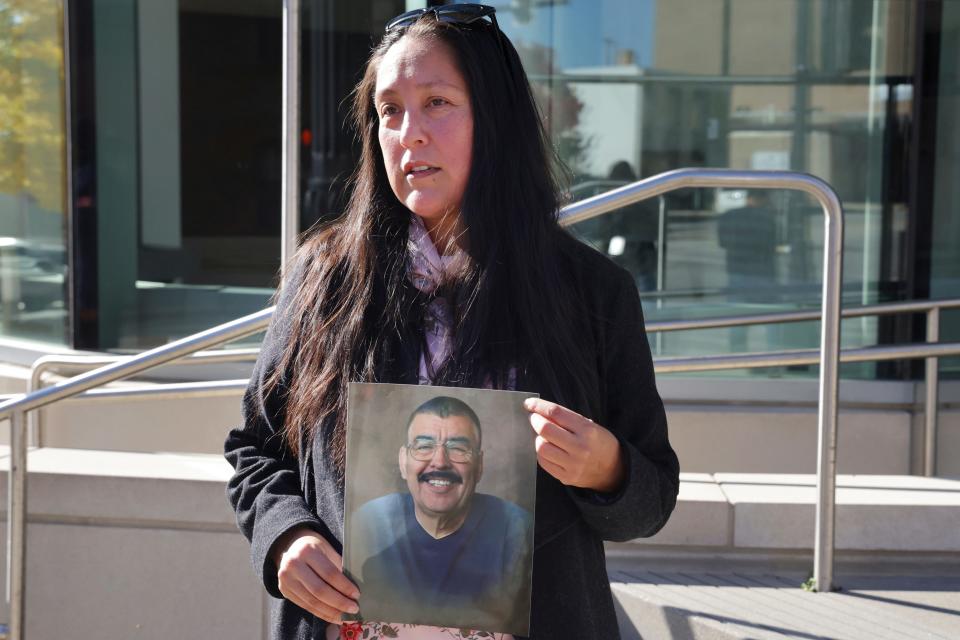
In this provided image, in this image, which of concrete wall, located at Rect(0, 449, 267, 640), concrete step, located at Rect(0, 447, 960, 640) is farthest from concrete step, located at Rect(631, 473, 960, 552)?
concrete wall, located at Rect(0, 449, 267, 640)

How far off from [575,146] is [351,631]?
5.00 meters

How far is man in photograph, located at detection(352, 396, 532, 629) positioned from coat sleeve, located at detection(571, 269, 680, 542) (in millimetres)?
127

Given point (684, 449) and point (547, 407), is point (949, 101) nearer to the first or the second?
point (684, 449)

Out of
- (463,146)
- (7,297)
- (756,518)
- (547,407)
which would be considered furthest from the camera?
(7,297)

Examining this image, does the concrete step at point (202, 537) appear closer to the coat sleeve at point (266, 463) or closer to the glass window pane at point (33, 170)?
the coat sleeve at point (266, 463)

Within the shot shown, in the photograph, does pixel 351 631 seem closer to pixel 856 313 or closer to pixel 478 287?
pixel 478 287

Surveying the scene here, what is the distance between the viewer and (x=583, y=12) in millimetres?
6172

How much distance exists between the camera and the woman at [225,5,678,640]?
1502 millimetres

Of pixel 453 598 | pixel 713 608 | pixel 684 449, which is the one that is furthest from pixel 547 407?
pixel 684 449

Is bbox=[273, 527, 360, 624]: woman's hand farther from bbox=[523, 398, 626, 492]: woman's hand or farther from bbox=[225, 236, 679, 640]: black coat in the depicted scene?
bbox=[523, 398, 626, 492]: woman's hand

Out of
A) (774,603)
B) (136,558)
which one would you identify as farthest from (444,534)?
(136,558)

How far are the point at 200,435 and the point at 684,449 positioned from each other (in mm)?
2564

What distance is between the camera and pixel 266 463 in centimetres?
166

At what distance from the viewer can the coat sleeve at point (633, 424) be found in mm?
1461
